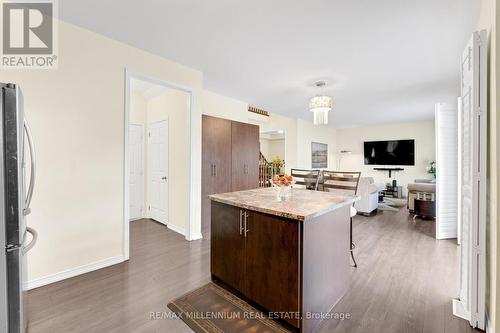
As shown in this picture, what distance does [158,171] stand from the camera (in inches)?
181

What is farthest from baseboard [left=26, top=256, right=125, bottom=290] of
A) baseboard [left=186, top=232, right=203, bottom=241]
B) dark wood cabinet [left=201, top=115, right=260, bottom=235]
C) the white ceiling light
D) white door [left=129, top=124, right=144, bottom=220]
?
the white ceiling light

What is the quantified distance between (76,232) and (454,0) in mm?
4244

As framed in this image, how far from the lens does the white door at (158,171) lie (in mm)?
4391

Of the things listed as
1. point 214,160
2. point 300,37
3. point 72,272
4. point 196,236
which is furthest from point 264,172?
point 72,272

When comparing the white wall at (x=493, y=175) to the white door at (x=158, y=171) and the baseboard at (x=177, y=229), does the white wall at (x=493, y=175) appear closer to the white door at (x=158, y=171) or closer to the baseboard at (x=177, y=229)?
the baseboard at (x=177, y=229)

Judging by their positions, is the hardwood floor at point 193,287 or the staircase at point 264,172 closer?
the hardwood floor at point 193,287

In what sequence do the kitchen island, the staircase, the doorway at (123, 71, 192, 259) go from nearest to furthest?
the kitchen island → the doorway at (123, 71, 192, 259) → the staircase

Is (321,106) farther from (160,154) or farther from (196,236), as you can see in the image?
(160,154)

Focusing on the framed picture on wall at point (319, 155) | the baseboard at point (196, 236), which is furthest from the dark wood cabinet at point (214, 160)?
the framed picture on wall at point (319, 155)

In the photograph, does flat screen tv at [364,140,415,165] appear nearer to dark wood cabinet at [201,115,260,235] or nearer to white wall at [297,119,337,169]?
white wall at [297,119,337,169]

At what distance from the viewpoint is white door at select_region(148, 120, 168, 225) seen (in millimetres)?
4391

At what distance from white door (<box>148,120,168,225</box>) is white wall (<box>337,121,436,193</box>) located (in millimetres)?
7616

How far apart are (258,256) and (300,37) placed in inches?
93.2

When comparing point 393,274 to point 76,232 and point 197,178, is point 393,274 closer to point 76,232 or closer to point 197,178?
point 197,178
